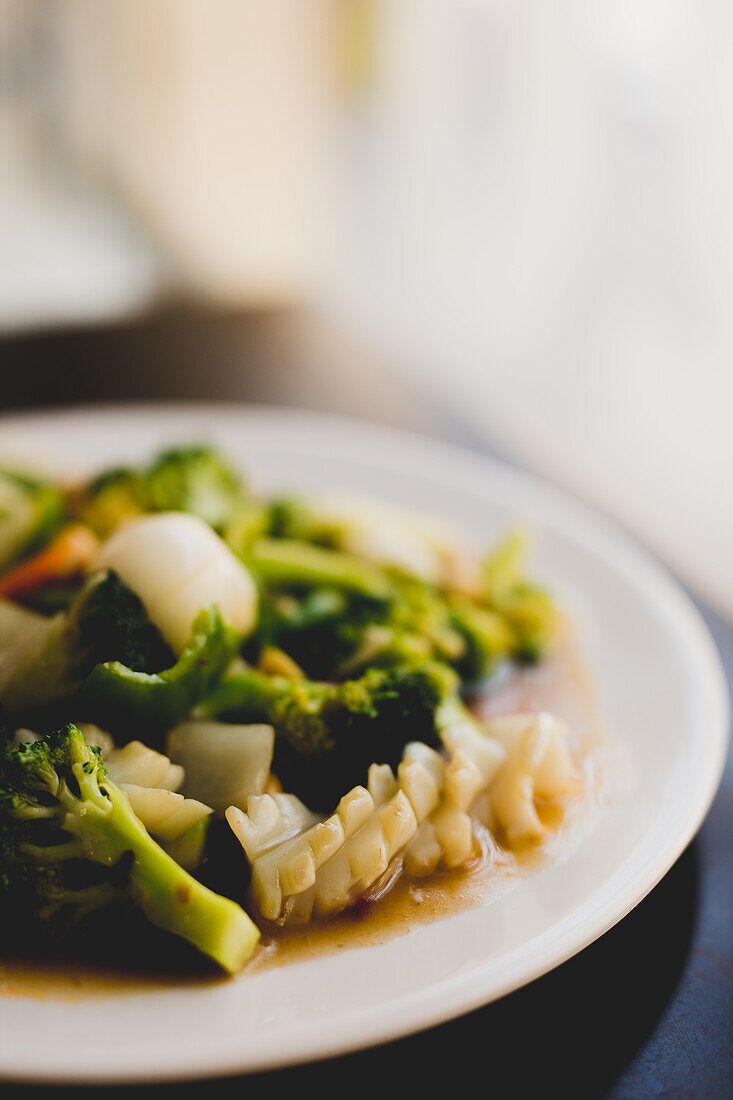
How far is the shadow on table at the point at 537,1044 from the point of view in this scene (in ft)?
3.76

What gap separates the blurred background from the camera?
359 cm

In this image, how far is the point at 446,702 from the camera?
1688 mm

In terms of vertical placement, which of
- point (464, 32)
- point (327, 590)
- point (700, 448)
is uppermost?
point (464, 32)

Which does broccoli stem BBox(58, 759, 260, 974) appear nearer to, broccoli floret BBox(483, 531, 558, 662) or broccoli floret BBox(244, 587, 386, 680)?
broccoli floret BBox(244, 587, 386, 680)

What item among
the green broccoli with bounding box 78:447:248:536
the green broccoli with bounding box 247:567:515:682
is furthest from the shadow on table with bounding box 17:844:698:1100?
the green broccoli with bounding box 78:447:248:536

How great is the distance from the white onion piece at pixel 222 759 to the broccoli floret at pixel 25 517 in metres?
0.61

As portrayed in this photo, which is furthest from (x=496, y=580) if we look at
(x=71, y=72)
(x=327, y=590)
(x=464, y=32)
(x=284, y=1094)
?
(x=71, y=72)

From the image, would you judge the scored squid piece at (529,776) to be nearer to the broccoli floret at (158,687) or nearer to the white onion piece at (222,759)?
the white onion piece at (222,759)

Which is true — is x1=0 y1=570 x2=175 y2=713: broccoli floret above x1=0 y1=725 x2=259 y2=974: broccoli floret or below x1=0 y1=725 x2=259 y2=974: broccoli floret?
above

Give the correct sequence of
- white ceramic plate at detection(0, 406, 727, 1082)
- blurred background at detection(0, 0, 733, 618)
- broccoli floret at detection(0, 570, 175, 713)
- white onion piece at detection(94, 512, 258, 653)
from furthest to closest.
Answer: blurred background at detection(0, 0, 733, 618) < white onion piece at detection(94, 512, 258, 653) < broccoli floret at detection(0, 570, 175, 713) < white ceramic plate at detection(0, 406, 727, 1082)

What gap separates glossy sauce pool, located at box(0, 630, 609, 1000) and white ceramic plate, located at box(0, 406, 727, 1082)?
29mm

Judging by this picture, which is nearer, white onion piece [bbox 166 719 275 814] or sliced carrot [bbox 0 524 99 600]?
white onion piece [bbox 166 719 275 814]

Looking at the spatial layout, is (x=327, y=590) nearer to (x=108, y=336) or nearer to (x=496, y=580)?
(x=496, y=580)

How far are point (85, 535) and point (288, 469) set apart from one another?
30.0 inches
